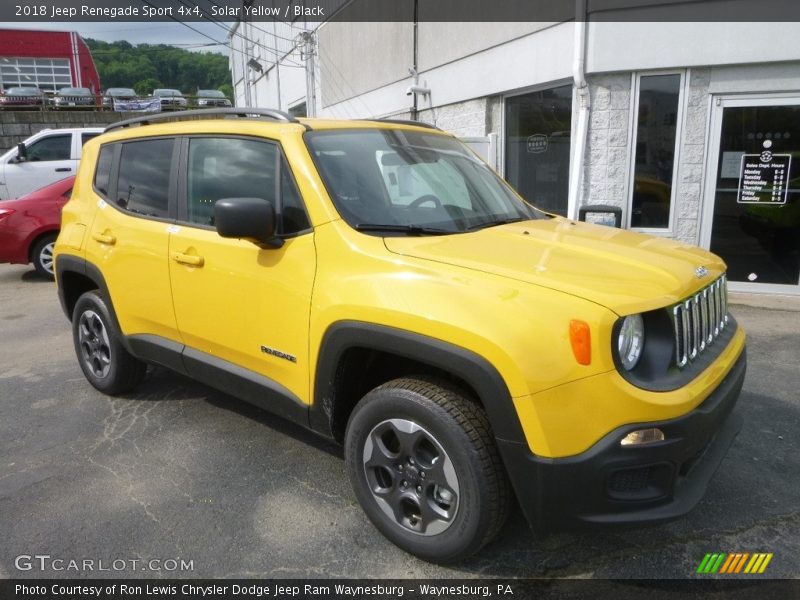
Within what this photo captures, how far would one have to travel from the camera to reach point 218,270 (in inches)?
126

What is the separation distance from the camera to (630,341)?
227cm

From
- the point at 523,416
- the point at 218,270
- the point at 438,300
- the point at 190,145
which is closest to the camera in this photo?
the point at 523,416

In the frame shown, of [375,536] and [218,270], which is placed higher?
[218,270]

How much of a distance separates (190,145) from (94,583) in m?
2.31

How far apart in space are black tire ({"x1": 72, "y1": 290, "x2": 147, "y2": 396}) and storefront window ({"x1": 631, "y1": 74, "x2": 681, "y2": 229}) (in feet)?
20.3

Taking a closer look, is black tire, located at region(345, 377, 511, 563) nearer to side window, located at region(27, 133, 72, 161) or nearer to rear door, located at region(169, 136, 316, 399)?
rear door, located at region(169, 136, 316, 399)

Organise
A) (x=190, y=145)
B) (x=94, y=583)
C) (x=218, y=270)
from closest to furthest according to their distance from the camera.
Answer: (x=94, y=583) < (x=218, y=270) < (x=190, y=145)

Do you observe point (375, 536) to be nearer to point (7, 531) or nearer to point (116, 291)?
point (7, 531)

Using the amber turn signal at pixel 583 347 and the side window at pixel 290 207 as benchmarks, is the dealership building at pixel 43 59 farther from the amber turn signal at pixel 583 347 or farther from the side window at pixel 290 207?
the amber turn signal at pixel 583 347

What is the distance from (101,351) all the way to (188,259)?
1551mm

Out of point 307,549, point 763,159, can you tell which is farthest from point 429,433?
point 763,159

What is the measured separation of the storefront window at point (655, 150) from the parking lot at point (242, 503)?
3.57m

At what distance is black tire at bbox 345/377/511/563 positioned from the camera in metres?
2.33

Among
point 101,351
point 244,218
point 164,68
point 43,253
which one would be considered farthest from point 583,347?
point 164,68
